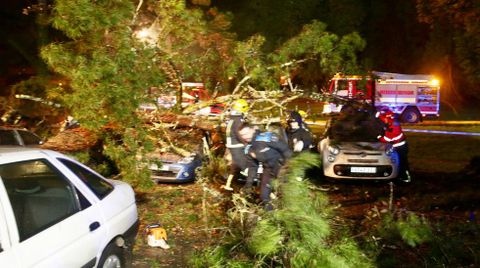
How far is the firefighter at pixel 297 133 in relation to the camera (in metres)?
11.0

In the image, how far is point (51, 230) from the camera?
3.98 metres

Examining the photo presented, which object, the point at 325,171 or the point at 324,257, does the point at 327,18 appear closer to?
the point at 325,171

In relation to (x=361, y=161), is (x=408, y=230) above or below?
above

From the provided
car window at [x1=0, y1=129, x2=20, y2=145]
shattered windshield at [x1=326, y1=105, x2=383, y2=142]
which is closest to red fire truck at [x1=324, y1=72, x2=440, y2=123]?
shattered windshield at [x1=326, y1=105, x2=383, y2=142]

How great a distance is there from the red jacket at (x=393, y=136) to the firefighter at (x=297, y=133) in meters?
1.55

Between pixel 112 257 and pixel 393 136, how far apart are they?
7736 millimetres

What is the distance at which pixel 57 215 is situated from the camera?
13.9ft

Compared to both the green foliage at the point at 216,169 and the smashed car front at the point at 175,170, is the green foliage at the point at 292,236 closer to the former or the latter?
the green foliage at the point at 216,169

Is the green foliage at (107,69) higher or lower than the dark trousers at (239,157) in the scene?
higher

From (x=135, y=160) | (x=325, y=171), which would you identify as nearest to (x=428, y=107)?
(x=325, y=171)

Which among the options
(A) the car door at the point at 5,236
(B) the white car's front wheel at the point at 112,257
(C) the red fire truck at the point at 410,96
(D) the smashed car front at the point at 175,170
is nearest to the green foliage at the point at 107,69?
(D) the smashed car front at the point at 175,170

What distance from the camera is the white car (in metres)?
3.67

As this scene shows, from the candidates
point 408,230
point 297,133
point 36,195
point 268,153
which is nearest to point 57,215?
point 36,195

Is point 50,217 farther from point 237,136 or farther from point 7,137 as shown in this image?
point 7,137
